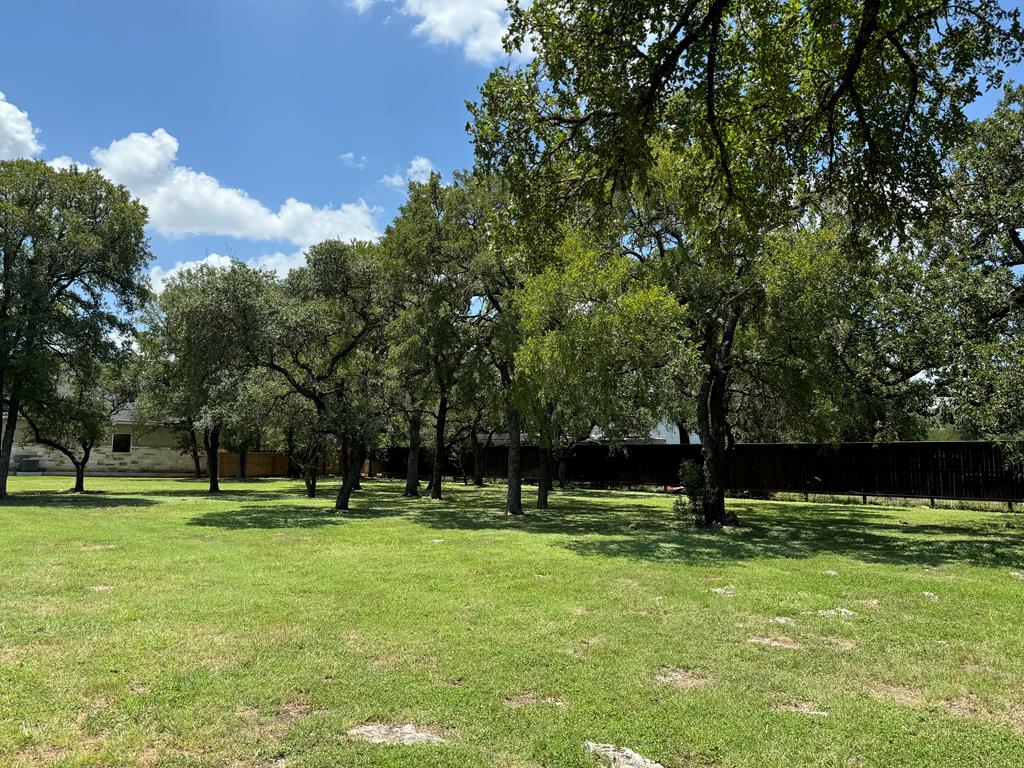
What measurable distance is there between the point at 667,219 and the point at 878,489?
1300cm

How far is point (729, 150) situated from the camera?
7441mm

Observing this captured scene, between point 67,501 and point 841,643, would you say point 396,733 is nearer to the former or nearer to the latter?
point 841,643

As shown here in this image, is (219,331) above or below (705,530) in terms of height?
above

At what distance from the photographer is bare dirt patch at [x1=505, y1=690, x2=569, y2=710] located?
400 cm

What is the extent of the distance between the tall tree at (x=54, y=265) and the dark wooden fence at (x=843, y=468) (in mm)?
19770

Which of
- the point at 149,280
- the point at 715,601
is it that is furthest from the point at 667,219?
the point at 149,280

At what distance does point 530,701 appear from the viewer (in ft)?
13.4

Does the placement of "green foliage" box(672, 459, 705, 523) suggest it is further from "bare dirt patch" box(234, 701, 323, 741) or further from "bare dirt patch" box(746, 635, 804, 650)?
"bare dirt patch" box(234, 701, 323, 741)

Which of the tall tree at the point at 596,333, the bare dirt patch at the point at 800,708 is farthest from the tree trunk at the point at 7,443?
the bare dirt patch at the point at 800,708

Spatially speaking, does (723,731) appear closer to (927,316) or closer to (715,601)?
(715,601)

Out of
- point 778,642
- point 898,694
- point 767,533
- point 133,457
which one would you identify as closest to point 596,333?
point 767,533

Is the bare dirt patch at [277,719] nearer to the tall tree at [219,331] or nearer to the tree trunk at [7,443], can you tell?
the tall tree at [219,331]

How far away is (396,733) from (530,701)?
869 mm

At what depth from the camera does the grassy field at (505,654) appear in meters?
3.49
